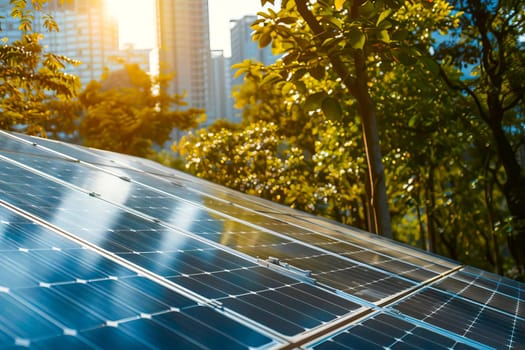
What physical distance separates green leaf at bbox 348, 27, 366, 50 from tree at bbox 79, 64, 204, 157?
4089 centimetres

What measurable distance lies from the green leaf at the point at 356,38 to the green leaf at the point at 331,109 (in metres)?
0.94

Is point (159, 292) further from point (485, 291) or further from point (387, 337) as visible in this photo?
point (485, 291)

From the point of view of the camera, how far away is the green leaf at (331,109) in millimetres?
7207

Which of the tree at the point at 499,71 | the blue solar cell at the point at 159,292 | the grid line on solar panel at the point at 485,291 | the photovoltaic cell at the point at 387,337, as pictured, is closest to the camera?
the blue solar cell at the point at 159,292

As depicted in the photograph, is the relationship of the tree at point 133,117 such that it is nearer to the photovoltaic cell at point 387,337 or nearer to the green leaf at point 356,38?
the green leaf at point 356,38

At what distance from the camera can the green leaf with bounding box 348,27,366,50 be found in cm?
644

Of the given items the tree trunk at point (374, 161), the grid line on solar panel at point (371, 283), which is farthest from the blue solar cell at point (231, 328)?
the tree trunk at point (374, 161)

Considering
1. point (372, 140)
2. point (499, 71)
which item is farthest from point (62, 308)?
point (499, 71)

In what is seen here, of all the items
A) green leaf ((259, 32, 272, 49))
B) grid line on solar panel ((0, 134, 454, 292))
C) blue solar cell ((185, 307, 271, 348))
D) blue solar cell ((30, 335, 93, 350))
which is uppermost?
green leaf ((259, 32, 272, 49))

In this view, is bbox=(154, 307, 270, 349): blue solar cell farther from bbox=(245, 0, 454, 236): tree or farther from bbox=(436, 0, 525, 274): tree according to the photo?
bbox=(436, 0, 525, 274): tree

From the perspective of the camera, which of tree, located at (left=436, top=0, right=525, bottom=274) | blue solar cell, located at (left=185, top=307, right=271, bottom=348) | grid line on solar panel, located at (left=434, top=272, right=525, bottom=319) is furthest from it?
tree, located at (left=436, top=0, right=525, bottom=274)

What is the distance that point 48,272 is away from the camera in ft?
10.8

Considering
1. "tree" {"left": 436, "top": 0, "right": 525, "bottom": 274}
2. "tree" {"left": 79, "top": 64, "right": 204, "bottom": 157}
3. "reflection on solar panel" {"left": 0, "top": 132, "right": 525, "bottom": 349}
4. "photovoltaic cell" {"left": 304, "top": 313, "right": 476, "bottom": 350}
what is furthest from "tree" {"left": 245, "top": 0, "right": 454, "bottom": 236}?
"tree" {"left": 79, "top": 64, "right": 204, "bottom": 157}

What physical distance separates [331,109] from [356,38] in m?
1.02
